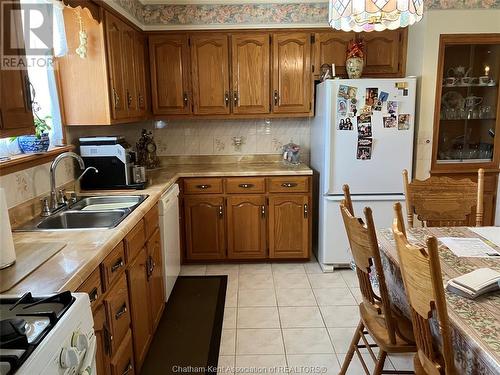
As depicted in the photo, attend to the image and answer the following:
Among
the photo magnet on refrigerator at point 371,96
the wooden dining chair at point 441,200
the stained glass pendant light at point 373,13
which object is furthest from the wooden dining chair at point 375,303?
the photo magnet on refrigerator at point 371,96

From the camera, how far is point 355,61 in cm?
328

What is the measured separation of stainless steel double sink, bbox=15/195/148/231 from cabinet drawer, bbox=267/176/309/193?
126 centimetres

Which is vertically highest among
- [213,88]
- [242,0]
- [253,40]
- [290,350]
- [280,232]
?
[242,0]

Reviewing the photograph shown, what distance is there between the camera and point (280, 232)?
138 inches

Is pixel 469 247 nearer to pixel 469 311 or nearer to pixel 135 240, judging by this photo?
pixel 469 311

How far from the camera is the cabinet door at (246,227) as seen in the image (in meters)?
3.46

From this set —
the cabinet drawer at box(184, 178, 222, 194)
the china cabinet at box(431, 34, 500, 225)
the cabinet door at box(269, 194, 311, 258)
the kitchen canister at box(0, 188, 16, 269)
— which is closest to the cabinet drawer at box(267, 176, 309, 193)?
the cabinet door at box(269, 194, 311, 258)

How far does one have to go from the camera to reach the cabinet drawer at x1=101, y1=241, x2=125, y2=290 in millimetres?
1595

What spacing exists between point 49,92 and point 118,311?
59.2 inches

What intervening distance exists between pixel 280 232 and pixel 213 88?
1.44m

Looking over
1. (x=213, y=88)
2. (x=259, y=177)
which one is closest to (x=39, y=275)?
(x=259, y=177)

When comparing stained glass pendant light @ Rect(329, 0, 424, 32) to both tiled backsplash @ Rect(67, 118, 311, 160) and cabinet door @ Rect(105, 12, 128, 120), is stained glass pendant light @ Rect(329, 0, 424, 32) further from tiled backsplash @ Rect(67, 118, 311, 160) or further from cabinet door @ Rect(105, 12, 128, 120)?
tiled backsplash @ Rect(67, 118, 311, 160)

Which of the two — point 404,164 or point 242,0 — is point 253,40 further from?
point 404,164

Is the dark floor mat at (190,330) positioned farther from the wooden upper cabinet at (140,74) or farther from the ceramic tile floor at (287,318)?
the wooden upper cabinet at (140,74)
